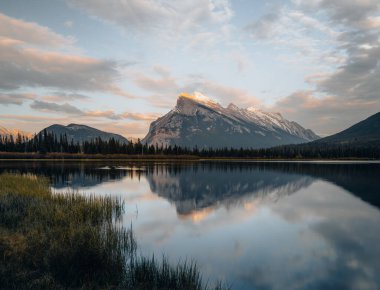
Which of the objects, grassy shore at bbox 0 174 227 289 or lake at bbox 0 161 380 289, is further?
lake at bbox 0 161 380 289

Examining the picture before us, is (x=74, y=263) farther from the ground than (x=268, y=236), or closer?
farther from the ground

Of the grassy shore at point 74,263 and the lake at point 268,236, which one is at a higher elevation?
the grassy shore at point 74,263

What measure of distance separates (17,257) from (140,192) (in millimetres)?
39820

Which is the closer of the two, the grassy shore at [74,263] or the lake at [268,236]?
the grassy shore at [74,263]

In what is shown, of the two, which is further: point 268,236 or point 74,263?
point 268,236

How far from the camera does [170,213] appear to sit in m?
38.3

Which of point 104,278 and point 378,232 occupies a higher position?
point 104,278

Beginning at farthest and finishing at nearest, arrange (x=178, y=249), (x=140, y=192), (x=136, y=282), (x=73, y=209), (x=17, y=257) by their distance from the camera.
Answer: (x=140, y=192), (x=73, y=209), (x=178, y=249), (x=17, y=257), (x=136, y=282)

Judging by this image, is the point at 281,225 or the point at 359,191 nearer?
the point at 281,225

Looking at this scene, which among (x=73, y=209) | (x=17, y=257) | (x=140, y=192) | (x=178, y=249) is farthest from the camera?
(x=140, y=192)

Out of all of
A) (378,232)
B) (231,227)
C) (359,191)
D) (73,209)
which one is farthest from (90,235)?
(359,191)

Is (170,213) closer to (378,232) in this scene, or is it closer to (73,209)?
(73,209)

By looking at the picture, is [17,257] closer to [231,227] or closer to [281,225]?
[231,227]

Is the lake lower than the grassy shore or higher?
lower
